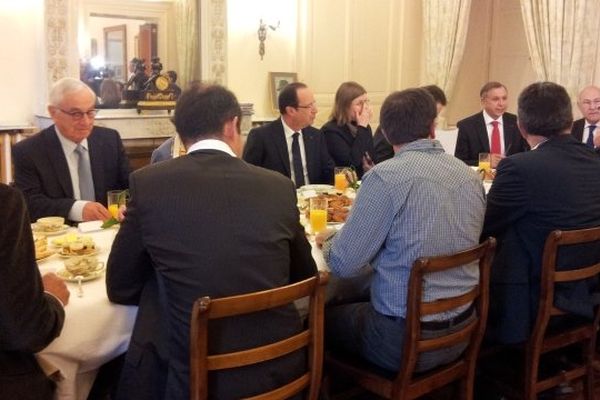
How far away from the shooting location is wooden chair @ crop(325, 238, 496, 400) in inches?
75.8

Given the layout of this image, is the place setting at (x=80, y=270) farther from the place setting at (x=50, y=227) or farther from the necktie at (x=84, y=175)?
the necktie at (x=84, y=175)

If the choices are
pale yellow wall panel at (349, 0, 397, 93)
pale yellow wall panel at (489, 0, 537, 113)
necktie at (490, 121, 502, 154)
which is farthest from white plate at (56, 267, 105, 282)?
pale yellow wall panel at (489, 0, 537, 113)

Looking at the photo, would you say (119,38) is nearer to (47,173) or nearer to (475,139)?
(47,173)

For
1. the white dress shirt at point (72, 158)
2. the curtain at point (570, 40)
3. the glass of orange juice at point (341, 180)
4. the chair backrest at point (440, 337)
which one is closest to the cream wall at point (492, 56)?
the curtain at point (570, 40)

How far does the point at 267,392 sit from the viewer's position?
67.1 inches

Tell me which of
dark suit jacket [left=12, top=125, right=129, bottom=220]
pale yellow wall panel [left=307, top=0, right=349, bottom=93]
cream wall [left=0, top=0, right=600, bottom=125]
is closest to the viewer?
dark suit jacket [left=12, top=125, right=129, bottom=220]

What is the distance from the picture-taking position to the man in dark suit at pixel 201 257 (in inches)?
64.0

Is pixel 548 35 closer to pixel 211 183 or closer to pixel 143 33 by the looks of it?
pixel 143 33

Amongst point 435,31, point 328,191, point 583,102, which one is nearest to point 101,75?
point 328,191

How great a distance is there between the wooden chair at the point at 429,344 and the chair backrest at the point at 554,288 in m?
0.28

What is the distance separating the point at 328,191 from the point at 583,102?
92.6 inches

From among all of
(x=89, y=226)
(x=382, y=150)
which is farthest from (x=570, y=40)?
(x=89, y=226)

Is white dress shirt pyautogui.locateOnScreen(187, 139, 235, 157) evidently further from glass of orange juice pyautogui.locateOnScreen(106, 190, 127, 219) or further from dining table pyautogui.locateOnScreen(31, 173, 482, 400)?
glass of orange juice pyautogui.locateOnScreen(106, 190, 127, 219)

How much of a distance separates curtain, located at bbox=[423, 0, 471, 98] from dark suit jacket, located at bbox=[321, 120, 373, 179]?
2.90 metres
